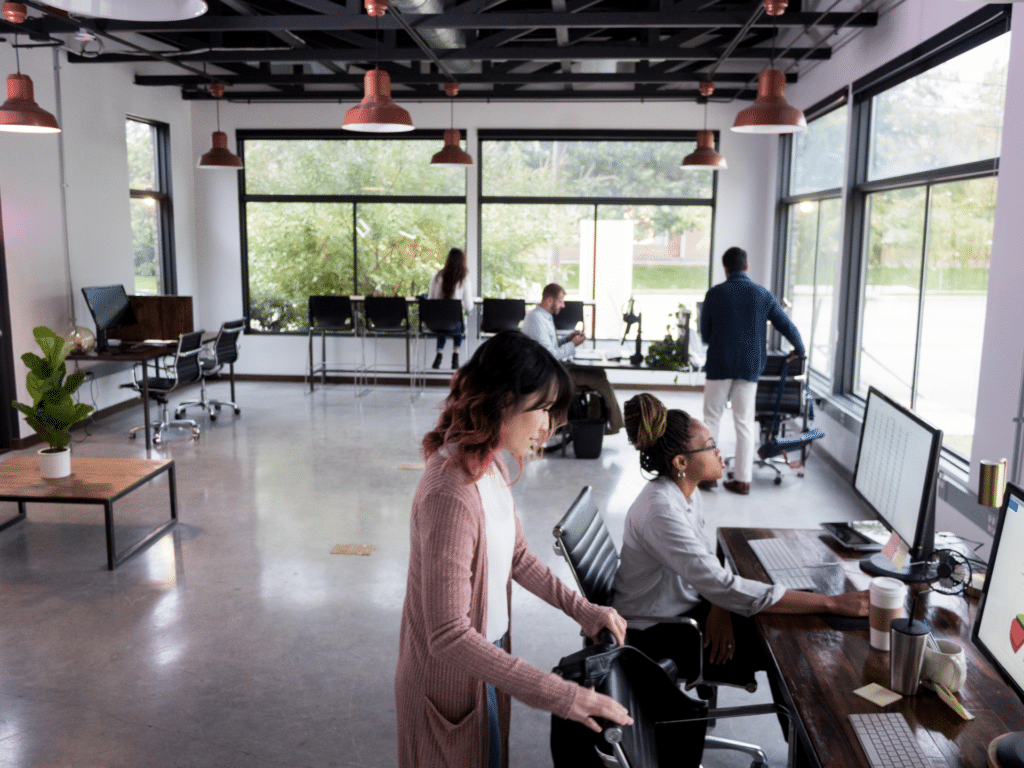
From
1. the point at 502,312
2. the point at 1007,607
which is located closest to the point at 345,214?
the point at 502,312

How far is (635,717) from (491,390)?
80 cm

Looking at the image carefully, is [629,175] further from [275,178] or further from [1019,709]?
[1019,709]

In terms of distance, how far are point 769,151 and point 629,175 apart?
61.1 inches

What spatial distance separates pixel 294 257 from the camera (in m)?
10.1

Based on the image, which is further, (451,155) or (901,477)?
(451,155)

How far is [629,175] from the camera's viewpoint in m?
9.63

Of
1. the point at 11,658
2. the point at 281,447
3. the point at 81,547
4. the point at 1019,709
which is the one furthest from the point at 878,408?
the point at 281,447

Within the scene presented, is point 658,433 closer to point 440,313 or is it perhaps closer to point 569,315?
point 440,313

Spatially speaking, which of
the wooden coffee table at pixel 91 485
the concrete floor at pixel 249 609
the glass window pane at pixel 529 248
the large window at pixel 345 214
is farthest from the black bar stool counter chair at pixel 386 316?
the wooden coffee table at pixel 91 485

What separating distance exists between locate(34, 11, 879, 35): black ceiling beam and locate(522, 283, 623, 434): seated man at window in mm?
1898

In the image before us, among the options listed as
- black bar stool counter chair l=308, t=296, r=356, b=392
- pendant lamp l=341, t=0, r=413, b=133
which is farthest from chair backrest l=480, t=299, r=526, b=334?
pendant lamp l=341, t=0, r=413, b=133

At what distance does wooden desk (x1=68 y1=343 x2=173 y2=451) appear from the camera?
6.73 metres

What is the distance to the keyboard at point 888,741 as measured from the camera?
5.03 feet

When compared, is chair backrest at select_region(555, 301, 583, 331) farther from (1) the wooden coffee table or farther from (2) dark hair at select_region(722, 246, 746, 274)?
(1) the wooden coffee table
